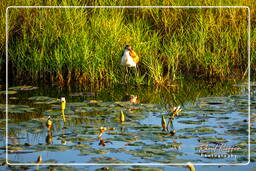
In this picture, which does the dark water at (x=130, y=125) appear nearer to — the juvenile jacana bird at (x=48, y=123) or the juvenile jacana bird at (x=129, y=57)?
the juvenile jacana bird at (x=48, y=123)

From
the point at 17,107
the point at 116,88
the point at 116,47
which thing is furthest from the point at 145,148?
the point at 116,47

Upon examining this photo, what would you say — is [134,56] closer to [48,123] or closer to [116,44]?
[116,44]

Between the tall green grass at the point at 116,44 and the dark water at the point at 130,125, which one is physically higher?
the tall green grass at the point at 116,44

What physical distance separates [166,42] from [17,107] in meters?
3.83

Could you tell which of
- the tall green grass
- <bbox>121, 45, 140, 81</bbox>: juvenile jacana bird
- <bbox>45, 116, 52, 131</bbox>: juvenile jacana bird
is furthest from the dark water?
A: the tall green grass

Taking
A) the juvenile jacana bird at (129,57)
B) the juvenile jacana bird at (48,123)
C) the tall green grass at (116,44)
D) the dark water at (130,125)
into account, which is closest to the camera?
the dark water at (130,125)

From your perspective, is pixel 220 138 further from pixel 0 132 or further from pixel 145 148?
pixel 0 132

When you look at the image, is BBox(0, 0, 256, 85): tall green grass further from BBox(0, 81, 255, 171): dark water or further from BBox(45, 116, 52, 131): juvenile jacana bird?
BBox(45, 116, 52, 131): juvenile jacana bird

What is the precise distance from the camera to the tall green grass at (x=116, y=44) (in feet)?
31.0

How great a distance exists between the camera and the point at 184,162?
5473 millimetres

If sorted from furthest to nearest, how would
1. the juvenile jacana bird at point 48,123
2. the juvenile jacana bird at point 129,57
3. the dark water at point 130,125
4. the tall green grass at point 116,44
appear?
the tall green grass at point 116,44 → the juvenile jacana bird at point 129,57 → the juvenile jacana bird at point 48,123 → the dark water at point 130,125

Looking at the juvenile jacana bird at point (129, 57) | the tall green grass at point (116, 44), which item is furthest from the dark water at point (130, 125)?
the tall green grass at point (116, 44)

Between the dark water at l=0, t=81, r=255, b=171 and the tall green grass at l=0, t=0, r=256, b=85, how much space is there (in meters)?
0.48

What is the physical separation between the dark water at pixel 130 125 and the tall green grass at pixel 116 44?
48 cm
